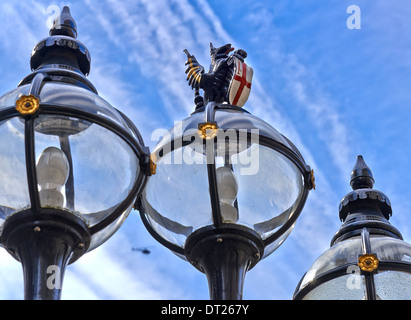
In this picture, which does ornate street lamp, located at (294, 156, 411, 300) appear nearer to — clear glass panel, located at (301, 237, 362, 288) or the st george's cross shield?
clear glass panel, located at (301, 237, 362, 288)

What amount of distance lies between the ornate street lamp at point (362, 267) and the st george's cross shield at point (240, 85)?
168cm

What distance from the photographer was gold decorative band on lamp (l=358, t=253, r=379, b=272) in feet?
28.3

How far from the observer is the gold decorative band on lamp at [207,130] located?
7512 millimetres

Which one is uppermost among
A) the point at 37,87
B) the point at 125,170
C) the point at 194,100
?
the point at 194,100

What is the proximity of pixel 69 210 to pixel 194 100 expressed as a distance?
6.95ft

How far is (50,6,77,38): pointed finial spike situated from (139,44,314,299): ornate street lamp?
6.53ft

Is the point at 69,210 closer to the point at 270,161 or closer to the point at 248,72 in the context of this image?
the point at 270,161

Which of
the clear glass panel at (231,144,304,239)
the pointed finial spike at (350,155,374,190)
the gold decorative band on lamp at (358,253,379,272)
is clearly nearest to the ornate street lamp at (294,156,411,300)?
the gold decorative band on lamp at (358,253,379,272)

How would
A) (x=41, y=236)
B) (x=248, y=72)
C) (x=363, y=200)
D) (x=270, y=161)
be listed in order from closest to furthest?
1. (x=41, y=236)
2. (x=270, y=161)
3. (x=248, y=72)
4. (x=363, y=200)

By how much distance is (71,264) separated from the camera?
7.55m

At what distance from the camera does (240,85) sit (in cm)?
869

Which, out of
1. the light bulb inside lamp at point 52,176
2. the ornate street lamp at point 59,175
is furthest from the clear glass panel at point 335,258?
the light bulb inside lamp at point 52,176

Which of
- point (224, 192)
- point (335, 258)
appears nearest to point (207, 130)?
point (224, 192)
